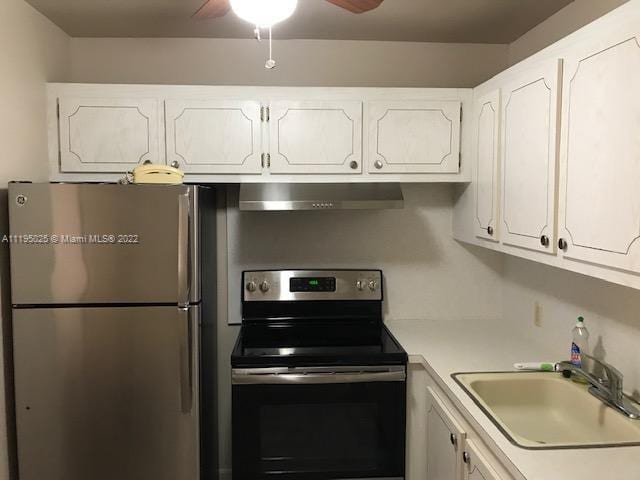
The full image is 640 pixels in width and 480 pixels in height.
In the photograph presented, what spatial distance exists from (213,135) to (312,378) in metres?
1.20

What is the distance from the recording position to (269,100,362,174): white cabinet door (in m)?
2.49

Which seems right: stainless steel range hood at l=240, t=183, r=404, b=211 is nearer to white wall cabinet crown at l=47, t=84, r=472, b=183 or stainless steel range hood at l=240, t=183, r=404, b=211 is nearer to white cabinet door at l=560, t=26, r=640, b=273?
white wall cabinet crown at l=47, t=84, r=472, b=183

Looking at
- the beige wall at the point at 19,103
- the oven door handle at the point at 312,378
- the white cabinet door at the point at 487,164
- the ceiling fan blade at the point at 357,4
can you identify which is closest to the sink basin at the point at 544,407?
the oven door handle at the point at 312,378

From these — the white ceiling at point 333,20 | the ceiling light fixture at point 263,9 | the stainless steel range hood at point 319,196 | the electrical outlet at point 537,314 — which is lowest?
Result: the electrical outlet at point 537,314

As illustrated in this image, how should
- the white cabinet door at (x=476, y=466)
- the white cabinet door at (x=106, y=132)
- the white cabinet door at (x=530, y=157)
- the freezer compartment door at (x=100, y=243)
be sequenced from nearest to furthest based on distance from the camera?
1. the white cabinet door at (x=476, y=466)
2. the white cabinet door at (x=530, y=157)
3. the freezer compartment door at (x=100, y=243)
4. the white cabinet door at (x=106, y=132)

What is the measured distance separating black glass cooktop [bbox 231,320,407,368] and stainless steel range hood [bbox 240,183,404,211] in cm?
65

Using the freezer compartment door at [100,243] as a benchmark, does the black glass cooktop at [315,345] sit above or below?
below

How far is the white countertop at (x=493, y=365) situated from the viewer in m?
1.35

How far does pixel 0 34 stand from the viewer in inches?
79.9

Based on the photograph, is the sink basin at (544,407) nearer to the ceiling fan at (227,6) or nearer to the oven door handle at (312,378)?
the oven door handle at (312,378)

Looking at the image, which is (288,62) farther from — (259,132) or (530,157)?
(530,157)

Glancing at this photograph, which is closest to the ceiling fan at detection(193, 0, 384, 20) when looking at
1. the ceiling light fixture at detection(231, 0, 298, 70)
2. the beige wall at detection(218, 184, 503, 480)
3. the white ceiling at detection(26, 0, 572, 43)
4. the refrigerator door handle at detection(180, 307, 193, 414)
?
the ceiling light fixture at detection(231, 0, 298, 70)

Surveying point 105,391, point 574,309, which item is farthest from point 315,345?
point 574,309

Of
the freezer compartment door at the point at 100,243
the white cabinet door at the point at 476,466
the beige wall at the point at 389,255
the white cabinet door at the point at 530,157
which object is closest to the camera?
the white cabinet door at the point at 476,466
